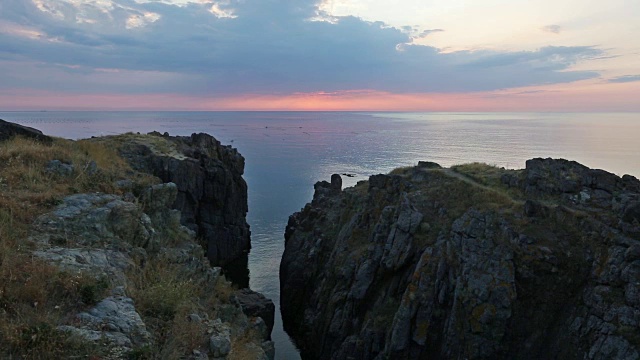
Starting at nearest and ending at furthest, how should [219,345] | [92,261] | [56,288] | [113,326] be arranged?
[113,326] < [56,288] < [219,345] < [92,261]

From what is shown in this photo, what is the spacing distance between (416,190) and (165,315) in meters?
36.1

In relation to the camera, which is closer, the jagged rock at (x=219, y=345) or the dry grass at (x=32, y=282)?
the dry grass at (x=32, y=282)

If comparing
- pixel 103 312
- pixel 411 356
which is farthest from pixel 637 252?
pixel 103 312

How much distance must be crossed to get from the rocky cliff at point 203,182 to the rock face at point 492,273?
1123 inches

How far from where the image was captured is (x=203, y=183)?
226ft

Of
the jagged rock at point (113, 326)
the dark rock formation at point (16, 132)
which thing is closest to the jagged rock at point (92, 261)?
the jagged rock at point (113, 326)

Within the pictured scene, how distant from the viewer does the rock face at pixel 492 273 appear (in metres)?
29.1

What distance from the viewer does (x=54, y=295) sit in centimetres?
1079

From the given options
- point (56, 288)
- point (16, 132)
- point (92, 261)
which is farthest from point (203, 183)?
point (56, 288)

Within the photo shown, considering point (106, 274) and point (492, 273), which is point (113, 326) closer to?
point (106, 274)

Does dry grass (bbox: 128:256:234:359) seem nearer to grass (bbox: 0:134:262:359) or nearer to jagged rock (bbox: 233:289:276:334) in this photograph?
grass (bbox: 0:134:262:359)

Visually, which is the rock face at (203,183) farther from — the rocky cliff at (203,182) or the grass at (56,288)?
the grass at (56,288)

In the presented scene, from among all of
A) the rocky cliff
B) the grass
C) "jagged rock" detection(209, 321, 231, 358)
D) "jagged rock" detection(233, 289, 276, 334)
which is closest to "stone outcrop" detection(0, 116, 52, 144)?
the grass

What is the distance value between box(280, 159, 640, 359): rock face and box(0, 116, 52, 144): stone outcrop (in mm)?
28442
